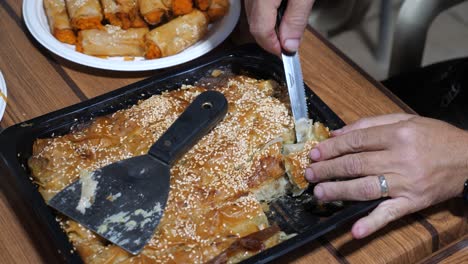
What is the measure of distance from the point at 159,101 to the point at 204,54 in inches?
12.0

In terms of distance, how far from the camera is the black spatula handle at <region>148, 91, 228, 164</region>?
44.9 inches

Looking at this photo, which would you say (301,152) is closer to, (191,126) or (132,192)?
(191,126)

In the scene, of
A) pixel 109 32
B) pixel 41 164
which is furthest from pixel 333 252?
pixel 109 32

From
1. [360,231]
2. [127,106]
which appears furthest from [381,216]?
[127,106]

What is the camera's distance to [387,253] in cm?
113

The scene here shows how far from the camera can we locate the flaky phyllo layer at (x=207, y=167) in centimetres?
104

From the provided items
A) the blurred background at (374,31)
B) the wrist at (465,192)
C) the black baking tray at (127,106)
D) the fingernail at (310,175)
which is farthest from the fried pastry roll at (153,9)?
the blurred background at (374,31)

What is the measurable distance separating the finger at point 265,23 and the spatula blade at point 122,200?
0.39m

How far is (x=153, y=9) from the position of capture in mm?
1563

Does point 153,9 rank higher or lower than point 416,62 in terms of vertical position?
higher

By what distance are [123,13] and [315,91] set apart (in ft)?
1.96

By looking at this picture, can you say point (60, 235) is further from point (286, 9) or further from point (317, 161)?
point (286, 9)

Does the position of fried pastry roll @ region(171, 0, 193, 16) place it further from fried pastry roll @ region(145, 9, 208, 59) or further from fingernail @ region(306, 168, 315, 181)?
fingernail @ region(306, 168, 315, 181)

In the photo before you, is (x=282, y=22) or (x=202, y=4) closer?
(x=282, y=22)
